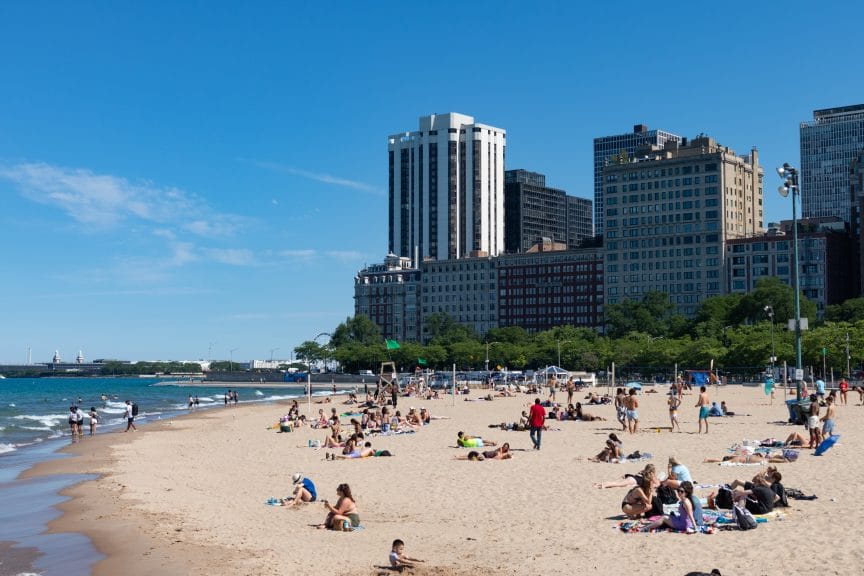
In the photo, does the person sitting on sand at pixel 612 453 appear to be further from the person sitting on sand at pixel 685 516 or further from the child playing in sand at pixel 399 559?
the child playing in sand at pixel 399 559

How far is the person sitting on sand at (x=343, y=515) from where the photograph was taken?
1931cm

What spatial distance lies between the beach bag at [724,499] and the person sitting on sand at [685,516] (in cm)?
150

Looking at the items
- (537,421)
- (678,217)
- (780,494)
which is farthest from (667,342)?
(780,494)

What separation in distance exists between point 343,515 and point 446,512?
8.48 ft

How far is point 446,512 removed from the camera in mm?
20938

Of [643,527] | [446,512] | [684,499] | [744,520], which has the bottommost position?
[446,512]

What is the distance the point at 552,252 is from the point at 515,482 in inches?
6650

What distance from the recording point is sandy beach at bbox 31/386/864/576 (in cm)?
1592

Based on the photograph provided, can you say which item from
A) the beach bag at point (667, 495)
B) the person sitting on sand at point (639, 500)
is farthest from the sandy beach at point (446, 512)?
the beach bag at point (667, 495)

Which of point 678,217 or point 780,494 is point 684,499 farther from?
point 678,217

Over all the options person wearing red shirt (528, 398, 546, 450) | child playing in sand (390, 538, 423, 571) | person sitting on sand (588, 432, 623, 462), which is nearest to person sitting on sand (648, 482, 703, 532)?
child playing in sand (390, 538, 423, 571)

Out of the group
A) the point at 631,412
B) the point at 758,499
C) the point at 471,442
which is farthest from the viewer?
the point at 631,412

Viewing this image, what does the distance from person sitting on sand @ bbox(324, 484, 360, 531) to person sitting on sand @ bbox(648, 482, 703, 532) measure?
5.94 metres

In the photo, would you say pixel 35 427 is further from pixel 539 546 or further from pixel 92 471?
pixel 539 546
